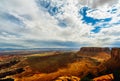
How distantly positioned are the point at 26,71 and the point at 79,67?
27311mm

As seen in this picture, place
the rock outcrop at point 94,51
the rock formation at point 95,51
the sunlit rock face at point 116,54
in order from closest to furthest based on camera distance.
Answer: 1. the sunlit rock face at point 116,54
2. the rock formation at point 95,51
3. the rock outcrop at point 94,51

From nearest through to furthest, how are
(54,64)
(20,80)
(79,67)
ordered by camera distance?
1. (20,80)
2. (79,67)
3. (54,64)

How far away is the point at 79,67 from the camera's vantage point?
9169 cm

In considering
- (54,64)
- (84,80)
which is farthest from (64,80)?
(54,64)

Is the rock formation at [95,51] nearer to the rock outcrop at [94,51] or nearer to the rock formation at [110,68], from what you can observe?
the rock outcrop at [94,51]

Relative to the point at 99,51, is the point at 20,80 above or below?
below

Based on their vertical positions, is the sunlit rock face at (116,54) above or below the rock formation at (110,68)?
above

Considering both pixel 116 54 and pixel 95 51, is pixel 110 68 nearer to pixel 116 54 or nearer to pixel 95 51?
pixel 116 54

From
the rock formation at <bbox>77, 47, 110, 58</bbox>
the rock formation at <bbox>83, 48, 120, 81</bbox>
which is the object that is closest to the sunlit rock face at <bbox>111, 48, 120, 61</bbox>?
the rock formation at <bbox>83, 48, 120, 81</bbox>

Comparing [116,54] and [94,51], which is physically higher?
[94,51]

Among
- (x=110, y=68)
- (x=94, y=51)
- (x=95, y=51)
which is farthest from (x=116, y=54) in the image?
(x=94, y=51)

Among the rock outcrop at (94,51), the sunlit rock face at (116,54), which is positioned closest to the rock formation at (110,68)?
the sunlit rock face at (116,54)

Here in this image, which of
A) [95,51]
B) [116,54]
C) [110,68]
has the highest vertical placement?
[95,51]

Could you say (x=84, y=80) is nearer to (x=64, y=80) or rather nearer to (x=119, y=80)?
(x=64, y=80)
